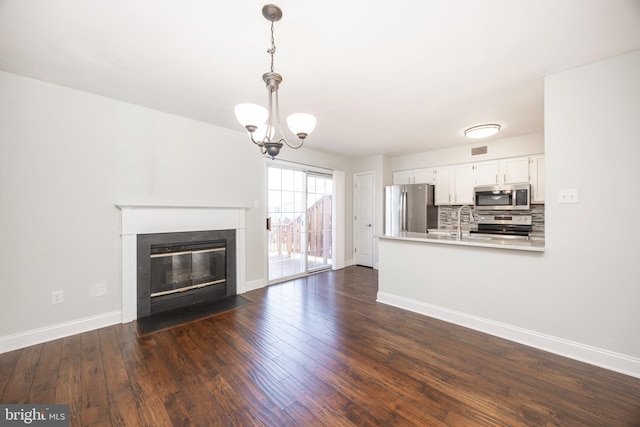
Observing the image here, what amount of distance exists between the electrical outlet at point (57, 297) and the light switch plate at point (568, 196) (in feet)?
15.8

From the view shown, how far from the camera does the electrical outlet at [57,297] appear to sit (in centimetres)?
242

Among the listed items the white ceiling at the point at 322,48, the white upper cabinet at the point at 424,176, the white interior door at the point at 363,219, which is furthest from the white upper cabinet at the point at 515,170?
the white interior door at the point at 363,219

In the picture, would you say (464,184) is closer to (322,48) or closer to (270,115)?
(322,48)

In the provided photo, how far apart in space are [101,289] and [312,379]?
250 cm

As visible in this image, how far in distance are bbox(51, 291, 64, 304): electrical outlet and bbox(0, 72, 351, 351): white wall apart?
3 cm

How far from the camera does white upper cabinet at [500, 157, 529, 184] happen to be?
397 centimetres

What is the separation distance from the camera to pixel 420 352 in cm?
219

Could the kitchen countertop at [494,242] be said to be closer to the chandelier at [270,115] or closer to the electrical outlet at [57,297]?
the chandelier at [270,115]

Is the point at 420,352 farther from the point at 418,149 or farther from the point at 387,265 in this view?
the point at 418,149

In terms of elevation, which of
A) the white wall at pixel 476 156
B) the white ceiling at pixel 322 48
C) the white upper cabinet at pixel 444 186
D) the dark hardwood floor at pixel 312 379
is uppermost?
the white ceiling at pixel 322 48

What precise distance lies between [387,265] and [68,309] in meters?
3.61

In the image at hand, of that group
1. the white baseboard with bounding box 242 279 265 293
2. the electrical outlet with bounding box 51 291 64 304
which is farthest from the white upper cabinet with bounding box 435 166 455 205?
the electrical outlet with bounding box 51 291 64 304

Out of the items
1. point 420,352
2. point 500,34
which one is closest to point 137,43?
point 500,34

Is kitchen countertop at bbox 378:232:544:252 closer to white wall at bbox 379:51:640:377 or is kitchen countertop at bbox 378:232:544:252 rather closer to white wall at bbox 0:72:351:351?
white wall at bbox 379:51:640:377
